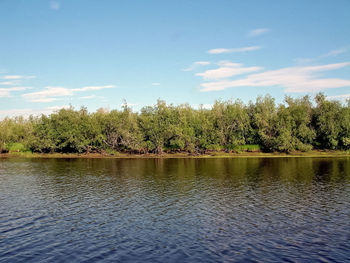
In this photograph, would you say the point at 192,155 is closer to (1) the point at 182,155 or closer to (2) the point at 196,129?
(1) the point at 182,155

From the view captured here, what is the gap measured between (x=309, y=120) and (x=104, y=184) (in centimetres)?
10646

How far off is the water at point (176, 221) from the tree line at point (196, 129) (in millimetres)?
69768

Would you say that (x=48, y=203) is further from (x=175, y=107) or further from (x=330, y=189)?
(x=175, y=107)

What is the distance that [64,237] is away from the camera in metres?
30.3

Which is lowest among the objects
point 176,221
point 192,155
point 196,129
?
point 176,221

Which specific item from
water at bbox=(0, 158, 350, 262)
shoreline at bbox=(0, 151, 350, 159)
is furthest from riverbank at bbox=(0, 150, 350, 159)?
water at bbox=(0, 158, 350, 262)

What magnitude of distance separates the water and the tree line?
69768 mm

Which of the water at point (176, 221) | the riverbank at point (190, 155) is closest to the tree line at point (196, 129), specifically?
the riverbank at point (190, 155)

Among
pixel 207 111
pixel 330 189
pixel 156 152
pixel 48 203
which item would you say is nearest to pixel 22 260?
pixel 48 203

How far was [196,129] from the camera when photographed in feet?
446

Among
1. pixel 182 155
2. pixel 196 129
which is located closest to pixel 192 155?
pixel 182 155

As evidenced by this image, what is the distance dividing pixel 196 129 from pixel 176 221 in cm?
10174

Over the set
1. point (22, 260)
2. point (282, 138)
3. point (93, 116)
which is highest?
point (93, 116)

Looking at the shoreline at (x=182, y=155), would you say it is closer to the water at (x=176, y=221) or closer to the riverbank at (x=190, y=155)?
the riverbank at (x=190, y=155)
